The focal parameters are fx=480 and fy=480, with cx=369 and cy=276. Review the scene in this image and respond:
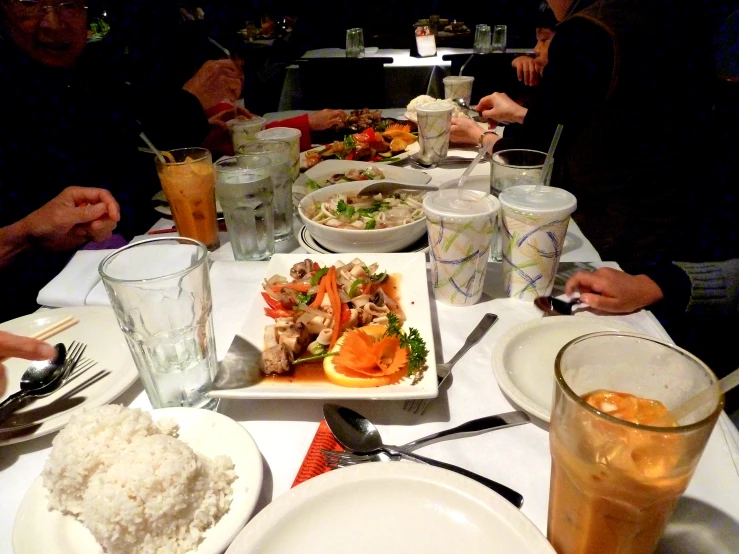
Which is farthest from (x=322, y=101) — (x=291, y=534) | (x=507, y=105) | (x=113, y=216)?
(x=291, y=534)

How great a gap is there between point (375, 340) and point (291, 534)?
1.42ft

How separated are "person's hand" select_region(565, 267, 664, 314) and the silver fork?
0.76 feet

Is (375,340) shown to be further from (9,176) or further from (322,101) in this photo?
(322,101)

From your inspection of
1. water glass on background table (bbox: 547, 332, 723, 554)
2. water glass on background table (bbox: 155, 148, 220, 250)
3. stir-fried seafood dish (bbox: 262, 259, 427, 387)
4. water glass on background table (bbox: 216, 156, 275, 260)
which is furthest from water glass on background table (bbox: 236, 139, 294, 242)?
water glass on background table (bbox: 547, 332, 723, 554)

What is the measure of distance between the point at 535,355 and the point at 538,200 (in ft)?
1.30

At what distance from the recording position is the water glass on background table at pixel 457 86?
283cm

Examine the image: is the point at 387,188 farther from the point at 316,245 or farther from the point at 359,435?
the point at 359,435

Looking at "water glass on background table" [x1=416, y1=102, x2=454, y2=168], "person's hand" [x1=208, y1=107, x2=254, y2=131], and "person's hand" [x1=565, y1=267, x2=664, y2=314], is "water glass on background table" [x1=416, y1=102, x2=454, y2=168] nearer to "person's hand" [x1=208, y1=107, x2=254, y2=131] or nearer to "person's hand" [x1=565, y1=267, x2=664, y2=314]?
"person's hand" [x1=208, y1=107, x2=254, y2=131]

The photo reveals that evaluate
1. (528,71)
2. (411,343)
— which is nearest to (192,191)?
(411,343)

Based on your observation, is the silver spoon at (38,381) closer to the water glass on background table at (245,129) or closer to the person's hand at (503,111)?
the water glass on background table at (245,129)

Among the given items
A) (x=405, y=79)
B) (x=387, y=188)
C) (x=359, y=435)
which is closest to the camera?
(x=359, y=435)

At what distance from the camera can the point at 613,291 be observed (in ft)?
3.75

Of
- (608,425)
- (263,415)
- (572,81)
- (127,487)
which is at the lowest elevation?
(263,415)

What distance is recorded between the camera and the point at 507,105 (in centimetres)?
263
